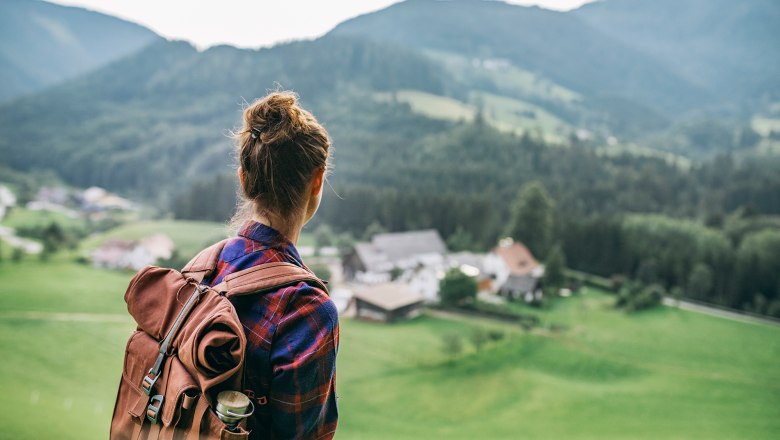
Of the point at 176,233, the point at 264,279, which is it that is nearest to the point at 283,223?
the point at 264,279

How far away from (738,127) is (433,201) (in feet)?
211

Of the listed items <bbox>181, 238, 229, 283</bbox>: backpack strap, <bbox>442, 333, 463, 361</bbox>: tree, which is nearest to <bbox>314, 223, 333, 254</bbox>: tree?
<bbox>442, 333, 463, 361</bbox>: tree

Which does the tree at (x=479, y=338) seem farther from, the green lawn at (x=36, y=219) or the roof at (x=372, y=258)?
the green lawn at (x=36, y=219)

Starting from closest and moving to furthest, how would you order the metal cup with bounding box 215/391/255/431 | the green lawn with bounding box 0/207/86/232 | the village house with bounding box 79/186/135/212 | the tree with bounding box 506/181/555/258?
1. the metal cup with bounding box 215/391/255/431
2. the tree with bounding box 506/181/555/258
3. the green lawn with bounding box 0/207/86/232
4. the village house with bounding box 79/186/135/212

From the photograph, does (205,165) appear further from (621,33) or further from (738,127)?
(621,33)

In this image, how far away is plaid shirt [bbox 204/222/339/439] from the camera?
1.68m

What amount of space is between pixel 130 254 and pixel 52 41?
4613 inches

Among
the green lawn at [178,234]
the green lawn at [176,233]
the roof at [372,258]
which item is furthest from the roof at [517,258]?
the green lawn at [176,233]

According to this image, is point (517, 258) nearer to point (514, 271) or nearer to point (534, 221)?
point (514, 271)

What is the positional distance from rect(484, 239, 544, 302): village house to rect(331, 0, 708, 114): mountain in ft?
346

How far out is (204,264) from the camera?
1922mm

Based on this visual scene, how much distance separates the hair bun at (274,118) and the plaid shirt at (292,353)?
0.48 m

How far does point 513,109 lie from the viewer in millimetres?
99250

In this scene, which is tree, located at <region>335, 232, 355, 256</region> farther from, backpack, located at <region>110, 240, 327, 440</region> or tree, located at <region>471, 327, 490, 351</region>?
backpack, located at <region>110, 240, 327, 440</region>
